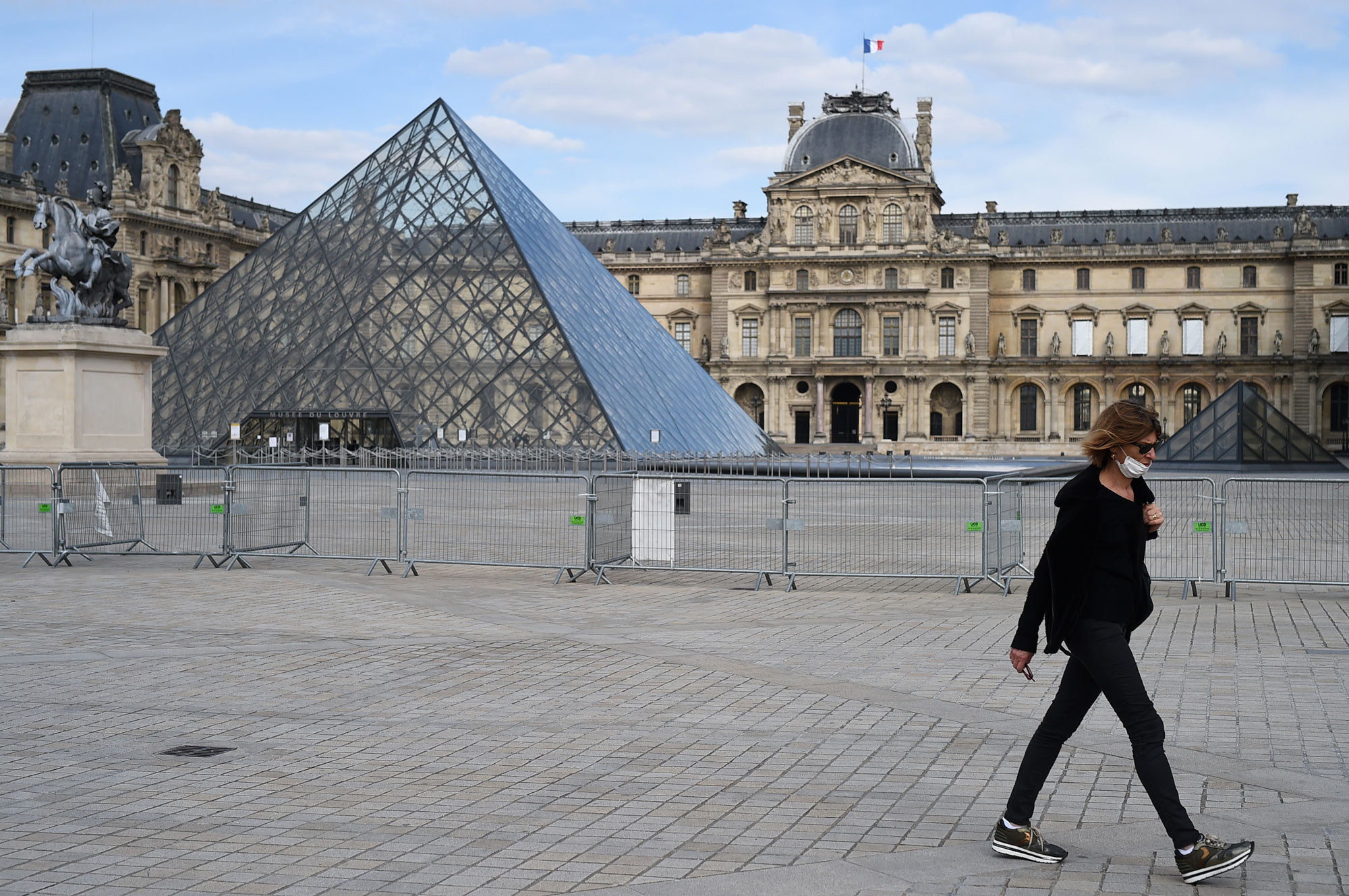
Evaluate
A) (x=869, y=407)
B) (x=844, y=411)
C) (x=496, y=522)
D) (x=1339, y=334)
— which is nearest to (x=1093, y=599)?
(x=496, y=522)

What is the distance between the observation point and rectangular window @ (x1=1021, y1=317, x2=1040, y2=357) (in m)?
81.4

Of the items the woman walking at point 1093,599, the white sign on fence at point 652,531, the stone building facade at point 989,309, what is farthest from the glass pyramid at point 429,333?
the stone building facade at point 989,309

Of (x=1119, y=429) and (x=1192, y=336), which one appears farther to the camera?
(x=1192, y=336)

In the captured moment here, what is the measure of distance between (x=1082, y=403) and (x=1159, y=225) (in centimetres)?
1102

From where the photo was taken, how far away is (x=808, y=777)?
20.6 feet

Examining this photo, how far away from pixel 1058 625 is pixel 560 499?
955 cm

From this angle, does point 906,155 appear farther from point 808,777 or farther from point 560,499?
point 808,777

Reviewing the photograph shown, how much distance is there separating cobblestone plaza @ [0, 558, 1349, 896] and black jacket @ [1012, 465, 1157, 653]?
0.84 meters

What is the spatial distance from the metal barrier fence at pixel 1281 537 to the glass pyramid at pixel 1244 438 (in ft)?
94.6

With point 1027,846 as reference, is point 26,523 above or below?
above

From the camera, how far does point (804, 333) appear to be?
81.6 m

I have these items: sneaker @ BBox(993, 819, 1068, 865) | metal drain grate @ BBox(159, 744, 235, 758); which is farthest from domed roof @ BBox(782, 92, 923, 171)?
sneaker @ BBox(993, 819, 1068, 865)

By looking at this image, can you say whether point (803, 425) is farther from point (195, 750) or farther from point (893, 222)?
point (195, 750)

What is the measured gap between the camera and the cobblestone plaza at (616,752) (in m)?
5.05
